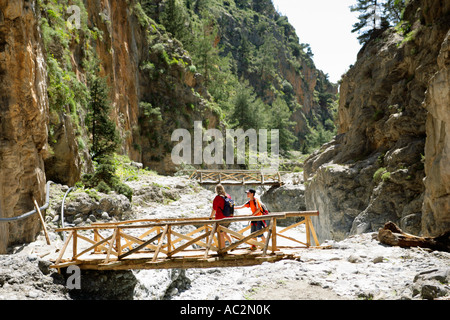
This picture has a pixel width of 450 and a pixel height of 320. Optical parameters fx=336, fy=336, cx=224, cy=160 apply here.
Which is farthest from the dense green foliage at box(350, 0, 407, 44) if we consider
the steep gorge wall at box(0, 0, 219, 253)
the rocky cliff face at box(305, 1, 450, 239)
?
the steep gorge wall at box(0, 0, 219, 253)

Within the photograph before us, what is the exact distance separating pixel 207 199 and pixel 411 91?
39.0 ft

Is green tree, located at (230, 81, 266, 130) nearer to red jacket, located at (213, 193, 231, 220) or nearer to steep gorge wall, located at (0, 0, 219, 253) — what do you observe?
steep gorge wall, located at (0, 0, 219, 253)

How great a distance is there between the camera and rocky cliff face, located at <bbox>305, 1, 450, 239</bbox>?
9523mm

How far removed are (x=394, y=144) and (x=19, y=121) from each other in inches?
559

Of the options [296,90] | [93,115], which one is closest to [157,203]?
[93,115]

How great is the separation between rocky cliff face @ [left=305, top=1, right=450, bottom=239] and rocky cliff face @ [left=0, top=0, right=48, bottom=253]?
11081 mm

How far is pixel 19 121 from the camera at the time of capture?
8.77 m

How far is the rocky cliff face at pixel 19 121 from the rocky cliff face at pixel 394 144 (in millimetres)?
11081

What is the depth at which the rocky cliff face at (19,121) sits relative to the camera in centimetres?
837

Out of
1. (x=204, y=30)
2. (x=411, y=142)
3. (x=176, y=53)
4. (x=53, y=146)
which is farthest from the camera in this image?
(x=204, y=30)

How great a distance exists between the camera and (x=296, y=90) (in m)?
78.3

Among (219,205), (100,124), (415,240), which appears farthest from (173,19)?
(415,240)

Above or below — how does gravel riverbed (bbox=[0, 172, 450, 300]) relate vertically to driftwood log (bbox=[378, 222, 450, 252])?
below

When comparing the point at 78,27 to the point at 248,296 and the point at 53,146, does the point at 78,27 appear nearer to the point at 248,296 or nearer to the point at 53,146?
the point at 53,146
